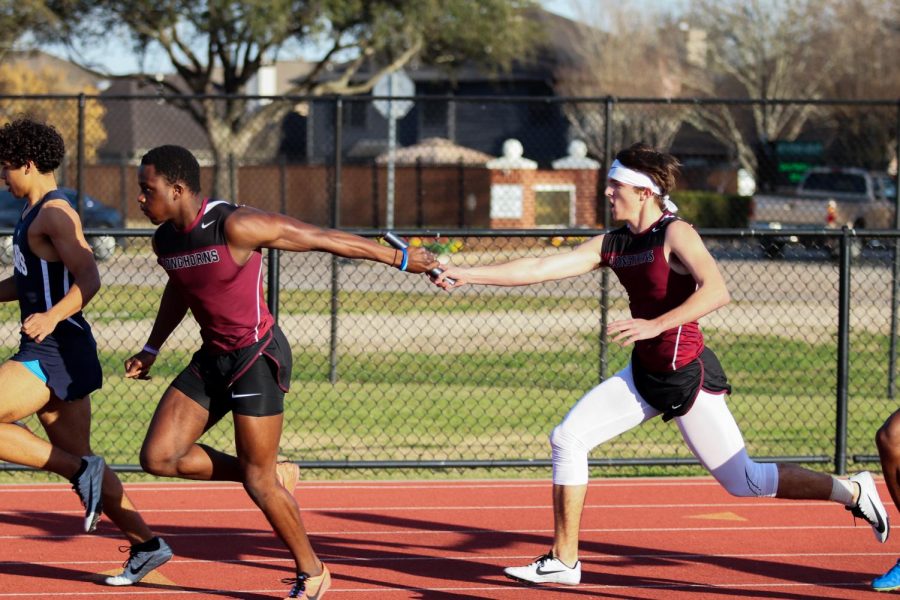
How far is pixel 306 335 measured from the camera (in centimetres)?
1420

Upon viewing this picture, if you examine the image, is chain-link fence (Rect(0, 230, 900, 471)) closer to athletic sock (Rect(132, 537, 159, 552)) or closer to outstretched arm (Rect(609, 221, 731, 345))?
outstretched arm (Rect(609, 221, 731, 345))

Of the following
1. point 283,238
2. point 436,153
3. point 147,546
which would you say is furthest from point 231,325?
point 436,153

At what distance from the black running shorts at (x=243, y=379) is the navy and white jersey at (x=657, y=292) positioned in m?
1.63

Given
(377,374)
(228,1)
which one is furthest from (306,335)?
(228,1)

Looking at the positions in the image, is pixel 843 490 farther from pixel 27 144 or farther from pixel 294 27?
pixel 294 27

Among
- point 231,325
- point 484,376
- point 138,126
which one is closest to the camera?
point 231,325

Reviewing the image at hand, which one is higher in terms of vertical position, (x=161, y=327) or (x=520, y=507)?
(x=161, y=327)

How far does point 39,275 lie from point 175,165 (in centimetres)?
95

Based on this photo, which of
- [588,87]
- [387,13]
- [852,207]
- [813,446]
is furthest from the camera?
[588,87]

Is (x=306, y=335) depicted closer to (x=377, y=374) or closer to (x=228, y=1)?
(x=377, y=374)

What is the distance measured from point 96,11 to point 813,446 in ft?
88.2

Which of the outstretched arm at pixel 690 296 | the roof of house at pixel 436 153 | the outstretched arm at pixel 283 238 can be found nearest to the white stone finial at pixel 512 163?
the roof of house at pixel 436 153

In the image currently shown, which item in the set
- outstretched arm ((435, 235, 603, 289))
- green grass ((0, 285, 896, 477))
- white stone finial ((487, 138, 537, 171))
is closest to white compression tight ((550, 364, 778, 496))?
outstretched arm ((435, 235, 603, 289))

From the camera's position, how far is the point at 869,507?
6129 mm
